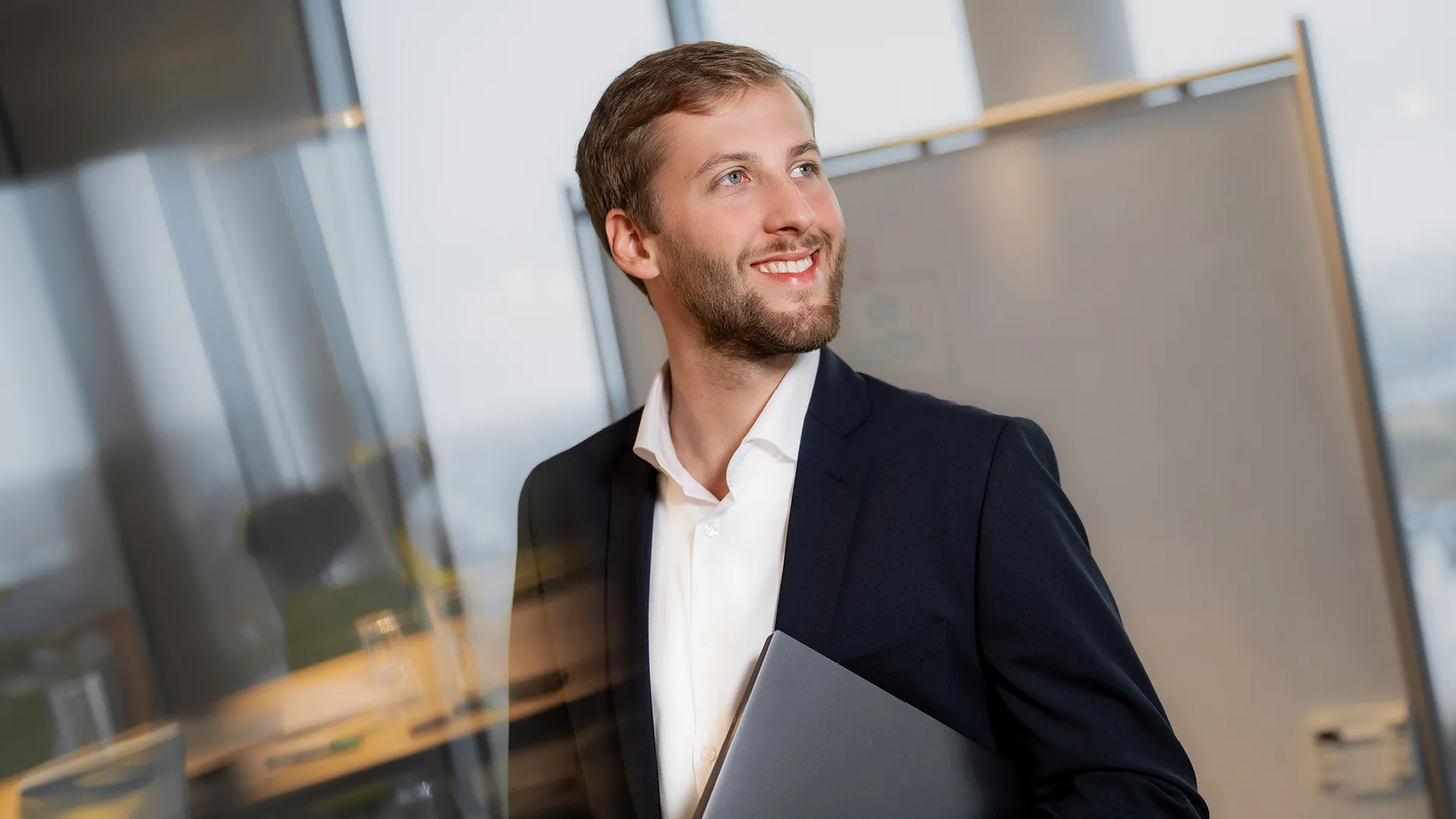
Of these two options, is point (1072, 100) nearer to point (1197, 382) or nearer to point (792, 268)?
point (1197, 382)

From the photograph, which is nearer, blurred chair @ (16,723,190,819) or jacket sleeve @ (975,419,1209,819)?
jacket sleeve @ (975,419,1209,819)

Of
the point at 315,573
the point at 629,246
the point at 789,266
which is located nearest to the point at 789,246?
the point at 789,266

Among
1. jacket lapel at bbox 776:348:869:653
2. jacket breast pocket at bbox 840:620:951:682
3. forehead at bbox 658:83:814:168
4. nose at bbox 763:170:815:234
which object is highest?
forehead at bbox 658:83:814:168

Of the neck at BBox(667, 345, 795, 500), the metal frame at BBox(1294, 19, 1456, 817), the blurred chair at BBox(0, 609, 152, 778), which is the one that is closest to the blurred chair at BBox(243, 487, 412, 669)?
the blurred chair at BBox(0, 609, 152, 778)

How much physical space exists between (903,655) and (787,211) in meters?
0.52

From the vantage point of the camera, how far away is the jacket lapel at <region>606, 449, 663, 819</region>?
4.39 feet

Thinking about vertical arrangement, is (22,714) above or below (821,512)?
below

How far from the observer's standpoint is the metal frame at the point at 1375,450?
6.22ft

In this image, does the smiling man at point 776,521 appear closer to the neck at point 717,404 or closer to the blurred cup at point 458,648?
the neck at point 717,404

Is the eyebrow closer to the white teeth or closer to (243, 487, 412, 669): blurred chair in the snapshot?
the white teeth

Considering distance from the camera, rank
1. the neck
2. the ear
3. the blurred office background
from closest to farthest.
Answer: the neck
the ear
the blurred office background

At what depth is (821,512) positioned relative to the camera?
129cm

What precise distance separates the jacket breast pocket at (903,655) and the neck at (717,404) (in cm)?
29

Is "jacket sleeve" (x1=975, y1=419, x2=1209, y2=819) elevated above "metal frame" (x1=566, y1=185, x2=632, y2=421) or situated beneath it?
situated beneath
